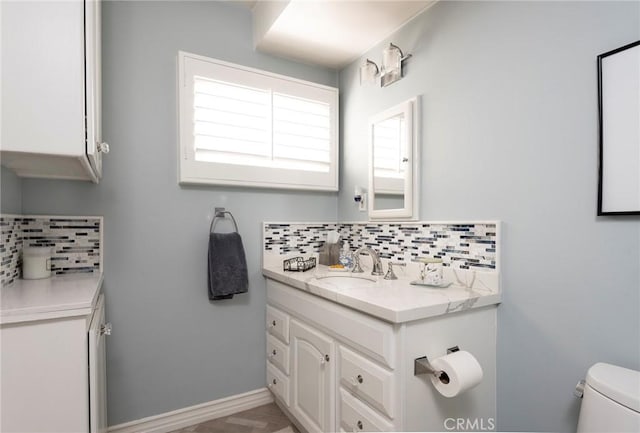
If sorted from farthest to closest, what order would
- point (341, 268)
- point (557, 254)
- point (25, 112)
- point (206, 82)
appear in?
point (341, 268)
point (206, 82)
point (557, 254)
point (25, 112)

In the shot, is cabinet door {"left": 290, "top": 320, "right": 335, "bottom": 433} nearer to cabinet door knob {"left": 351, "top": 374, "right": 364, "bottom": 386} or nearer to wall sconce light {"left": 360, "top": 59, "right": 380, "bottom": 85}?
cabinet door knob {"left": 351, "top": 374, "right": 364, "bottom": 386}

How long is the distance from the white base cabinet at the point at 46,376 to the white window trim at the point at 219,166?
3.41 feet

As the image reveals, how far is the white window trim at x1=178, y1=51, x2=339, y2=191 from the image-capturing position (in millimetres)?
1885

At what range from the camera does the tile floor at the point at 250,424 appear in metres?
1.87

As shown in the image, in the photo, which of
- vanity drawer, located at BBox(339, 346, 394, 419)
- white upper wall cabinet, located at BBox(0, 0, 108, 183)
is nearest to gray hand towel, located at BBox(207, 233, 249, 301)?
vanity drawer, located at BBox(339, 346, 394, 419)

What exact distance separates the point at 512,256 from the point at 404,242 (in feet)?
1.94

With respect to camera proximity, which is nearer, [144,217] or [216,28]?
[144,217]

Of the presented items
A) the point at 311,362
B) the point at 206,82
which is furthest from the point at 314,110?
the point at 311,362

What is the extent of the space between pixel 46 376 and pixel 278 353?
3.93ft

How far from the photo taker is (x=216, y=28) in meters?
2.01

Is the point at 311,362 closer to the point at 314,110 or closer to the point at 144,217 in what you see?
the point at 144,217

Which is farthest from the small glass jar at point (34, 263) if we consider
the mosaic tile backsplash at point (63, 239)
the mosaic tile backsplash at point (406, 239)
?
the mosaic tile backsplash at point (406, 239)

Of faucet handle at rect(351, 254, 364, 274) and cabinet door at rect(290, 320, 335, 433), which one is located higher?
faucet handle at rect(351, 254, 364, 274)

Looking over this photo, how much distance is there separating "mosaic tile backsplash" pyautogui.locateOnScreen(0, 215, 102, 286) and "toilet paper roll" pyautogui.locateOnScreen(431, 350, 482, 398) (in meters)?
1.68
